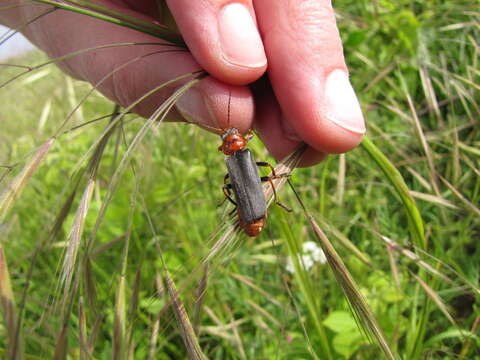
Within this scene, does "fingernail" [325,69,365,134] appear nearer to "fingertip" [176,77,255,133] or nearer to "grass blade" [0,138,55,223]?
"fingertip" [176,77,255,133]

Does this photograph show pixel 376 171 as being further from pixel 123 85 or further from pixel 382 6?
pixel 382 6

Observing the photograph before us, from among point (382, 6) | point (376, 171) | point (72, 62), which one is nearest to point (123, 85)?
point (72, 62)

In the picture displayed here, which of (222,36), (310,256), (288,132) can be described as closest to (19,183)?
(222,36)

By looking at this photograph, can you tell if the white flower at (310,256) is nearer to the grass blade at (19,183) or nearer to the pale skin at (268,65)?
the pale skin at (268,65)

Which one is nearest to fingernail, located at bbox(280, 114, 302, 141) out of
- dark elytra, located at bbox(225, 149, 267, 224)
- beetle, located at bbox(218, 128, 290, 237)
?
beetle, located at bbox(218, 128, 290, 237)

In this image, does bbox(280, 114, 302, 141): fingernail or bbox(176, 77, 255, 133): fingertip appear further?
bbox(280, 114, 302, 141): fingernail

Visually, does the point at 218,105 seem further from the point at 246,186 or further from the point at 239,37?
the point at 246,186
